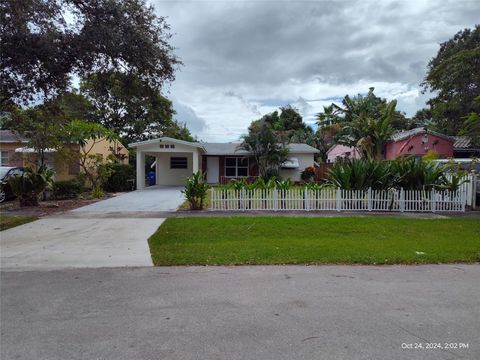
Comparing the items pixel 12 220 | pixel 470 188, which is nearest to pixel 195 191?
pixel 12 220

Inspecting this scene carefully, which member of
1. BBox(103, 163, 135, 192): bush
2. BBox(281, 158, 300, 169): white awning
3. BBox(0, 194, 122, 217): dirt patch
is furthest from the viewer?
BBox(281, 158, 300, 169): white awning

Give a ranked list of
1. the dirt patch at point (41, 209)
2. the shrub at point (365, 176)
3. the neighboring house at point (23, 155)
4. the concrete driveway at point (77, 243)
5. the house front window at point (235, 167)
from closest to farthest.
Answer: the concrete driveway at point (77, 243)
the dirt patch at point (41, 209)
the shrub at point (365, 176)
the neighboring house at point (23, 155)
the house front window at point (235, 167)

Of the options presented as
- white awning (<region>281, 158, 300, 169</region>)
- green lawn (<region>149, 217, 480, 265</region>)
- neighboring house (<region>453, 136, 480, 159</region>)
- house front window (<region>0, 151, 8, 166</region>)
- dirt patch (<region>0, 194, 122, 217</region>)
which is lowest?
green lawn (<region>149, 217, 480, 265</region>)

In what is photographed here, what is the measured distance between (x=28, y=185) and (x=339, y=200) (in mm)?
11468

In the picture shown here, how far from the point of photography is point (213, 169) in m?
28.5

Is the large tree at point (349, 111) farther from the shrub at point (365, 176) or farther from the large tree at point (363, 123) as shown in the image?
the shrub at point (365, 176)

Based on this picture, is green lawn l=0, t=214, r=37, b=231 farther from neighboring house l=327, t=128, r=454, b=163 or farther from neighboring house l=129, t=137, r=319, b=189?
neighboring house l=327, t=128, r=454, b=163

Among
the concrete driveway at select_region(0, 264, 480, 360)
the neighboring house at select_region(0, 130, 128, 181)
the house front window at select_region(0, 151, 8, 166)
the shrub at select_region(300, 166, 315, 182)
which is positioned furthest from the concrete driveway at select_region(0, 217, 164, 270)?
the shrub at select_region(300, 166, 315, 182)

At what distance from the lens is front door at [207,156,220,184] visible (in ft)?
93.2

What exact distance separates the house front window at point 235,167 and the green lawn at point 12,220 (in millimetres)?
17286

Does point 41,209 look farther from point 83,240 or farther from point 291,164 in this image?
point 291,164

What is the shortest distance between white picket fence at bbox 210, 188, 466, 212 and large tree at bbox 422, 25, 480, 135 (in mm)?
8037

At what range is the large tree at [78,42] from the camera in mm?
7754

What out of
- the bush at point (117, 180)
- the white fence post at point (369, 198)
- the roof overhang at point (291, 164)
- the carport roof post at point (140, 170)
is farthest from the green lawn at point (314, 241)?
the roof overhang at point (291, 164)
